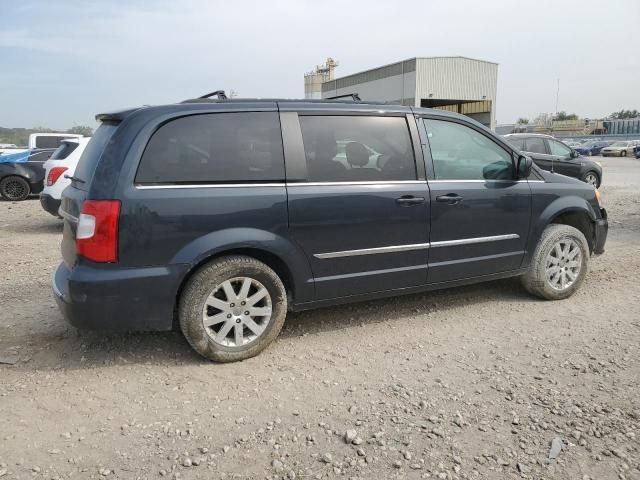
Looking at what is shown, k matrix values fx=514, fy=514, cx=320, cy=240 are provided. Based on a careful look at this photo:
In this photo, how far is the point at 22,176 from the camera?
12.9m

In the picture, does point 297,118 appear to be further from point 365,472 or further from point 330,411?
point 365,472

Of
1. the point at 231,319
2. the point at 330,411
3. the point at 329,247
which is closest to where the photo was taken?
the point at 330,411

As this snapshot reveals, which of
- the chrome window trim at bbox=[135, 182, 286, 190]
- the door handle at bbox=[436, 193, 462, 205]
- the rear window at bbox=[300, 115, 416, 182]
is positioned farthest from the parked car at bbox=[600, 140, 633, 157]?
the chrome window trim at bbox=[135, 182, 286, 190]

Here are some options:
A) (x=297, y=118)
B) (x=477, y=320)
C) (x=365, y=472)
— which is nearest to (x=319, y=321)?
(x=477, y=320)

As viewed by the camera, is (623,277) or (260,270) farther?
(623,277)

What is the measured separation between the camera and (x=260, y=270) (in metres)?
3.58

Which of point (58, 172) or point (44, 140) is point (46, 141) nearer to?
point (44, 140)

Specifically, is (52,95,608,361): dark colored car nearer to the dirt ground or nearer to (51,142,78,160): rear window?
the dirt ground

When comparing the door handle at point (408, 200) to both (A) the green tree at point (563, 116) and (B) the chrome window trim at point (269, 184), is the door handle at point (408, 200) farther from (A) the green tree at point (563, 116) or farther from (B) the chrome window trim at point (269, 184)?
(A) the green tree at point (563, 116)

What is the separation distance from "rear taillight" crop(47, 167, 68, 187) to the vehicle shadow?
4885 millimetres

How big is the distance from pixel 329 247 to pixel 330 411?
1.24 meters

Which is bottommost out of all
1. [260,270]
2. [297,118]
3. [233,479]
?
[233,479]

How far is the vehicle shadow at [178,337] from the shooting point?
365 cm

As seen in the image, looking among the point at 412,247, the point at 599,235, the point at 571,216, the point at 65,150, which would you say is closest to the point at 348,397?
the point at 412,247
